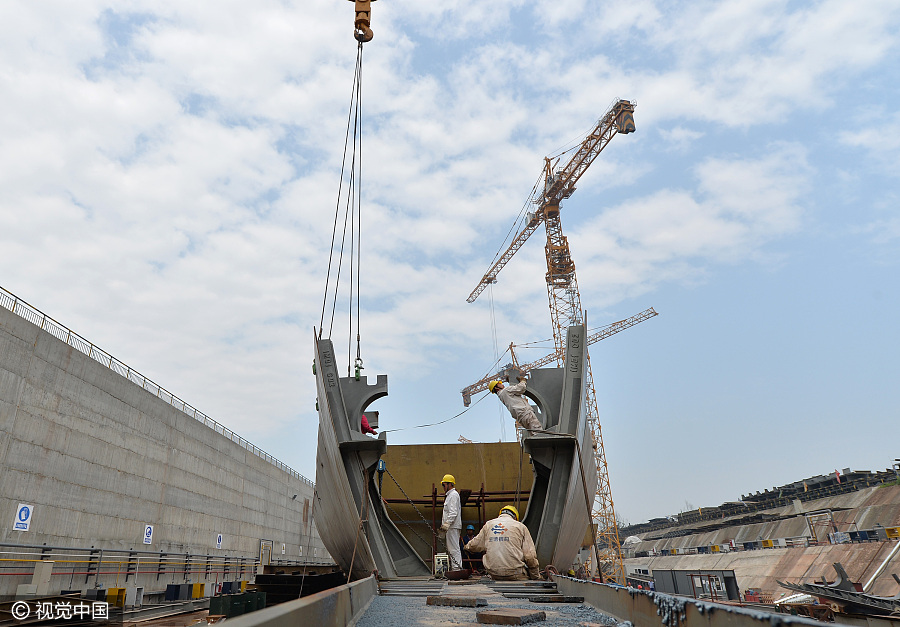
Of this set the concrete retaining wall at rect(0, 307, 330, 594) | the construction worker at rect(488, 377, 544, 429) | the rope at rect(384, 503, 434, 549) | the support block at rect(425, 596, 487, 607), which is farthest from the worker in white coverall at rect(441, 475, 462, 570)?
the concrete retaining wall at rect(0, 307, 330, 594)

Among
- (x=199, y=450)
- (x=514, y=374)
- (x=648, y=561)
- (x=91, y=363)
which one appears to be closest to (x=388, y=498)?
(x=514, y=374)

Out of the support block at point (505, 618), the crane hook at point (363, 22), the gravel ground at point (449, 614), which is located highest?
the crane hook at point (363, 22)

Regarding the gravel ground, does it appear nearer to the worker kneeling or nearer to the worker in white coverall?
the worker kneeling

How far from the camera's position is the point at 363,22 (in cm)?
934

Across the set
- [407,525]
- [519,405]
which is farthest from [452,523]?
[407,525]

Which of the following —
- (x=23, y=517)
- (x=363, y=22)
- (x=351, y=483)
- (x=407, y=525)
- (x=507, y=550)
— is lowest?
(x=507, y=550)

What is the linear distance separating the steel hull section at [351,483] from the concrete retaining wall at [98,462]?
25.7 ft

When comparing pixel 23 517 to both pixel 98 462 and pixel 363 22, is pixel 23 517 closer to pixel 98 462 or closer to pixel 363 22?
pixel 98 462

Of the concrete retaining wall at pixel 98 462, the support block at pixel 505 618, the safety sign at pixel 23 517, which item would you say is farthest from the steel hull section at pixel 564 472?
the safety sign at pixel 23 517

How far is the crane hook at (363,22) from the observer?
9.33 m

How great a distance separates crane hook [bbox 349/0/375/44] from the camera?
9328 mm

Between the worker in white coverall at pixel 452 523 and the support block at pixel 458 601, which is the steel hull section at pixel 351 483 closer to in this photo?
the worker in white coverall at pixel 452 523

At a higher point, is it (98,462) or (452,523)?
(98,462)

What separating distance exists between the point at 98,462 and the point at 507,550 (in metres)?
13.3
